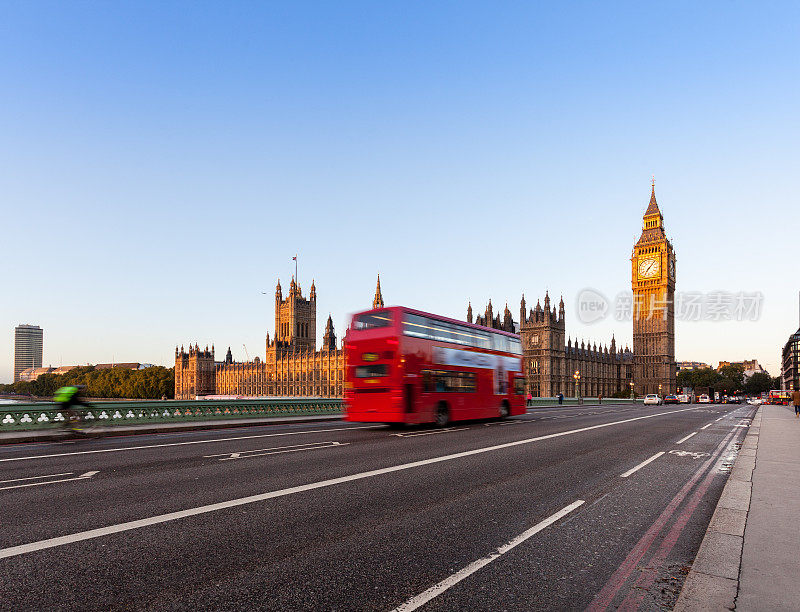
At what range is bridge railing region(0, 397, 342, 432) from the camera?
17875mm

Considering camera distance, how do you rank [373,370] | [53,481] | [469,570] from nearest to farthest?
[469,570]
[53,481]
[373,370]

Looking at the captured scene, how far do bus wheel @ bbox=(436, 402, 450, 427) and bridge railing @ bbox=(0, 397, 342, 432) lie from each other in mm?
9607

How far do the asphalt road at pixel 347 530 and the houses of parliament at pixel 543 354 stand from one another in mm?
94011

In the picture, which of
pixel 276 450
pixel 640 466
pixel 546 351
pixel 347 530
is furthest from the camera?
pixel 546 351

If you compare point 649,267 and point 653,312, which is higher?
point 649,267

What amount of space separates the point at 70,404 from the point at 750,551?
1841 centimetres

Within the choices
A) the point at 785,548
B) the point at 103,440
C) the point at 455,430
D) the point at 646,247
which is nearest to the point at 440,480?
the point at 785,548

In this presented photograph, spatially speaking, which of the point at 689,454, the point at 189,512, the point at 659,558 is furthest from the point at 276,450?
the point at 689,454

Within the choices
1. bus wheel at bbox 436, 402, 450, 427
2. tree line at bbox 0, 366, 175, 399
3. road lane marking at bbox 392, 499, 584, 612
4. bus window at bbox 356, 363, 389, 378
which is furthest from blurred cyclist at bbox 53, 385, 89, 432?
tree line at bbox 0, 366, 175, 399

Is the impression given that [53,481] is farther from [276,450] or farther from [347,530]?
[347,530]

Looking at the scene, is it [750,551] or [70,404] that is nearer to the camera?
[750,551]

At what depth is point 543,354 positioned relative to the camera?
350ft

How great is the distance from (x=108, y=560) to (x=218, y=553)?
40.0 inches

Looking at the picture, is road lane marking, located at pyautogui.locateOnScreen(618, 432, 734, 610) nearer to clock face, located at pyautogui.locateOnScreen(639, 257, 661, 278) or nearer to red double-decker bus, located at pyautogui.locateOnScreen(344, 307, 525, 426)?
red double-decker bus, located at pyautogui.locateOnScreen(344, 307, 525, 426)
